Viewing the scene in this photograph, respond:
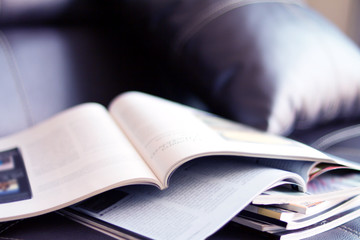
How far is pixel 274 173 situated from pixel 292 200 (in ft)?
0.12

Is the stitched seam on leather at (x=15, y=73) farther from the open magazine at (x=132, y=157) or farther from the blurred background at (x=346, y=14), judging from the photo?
the blurred background at (x=346, y=14)

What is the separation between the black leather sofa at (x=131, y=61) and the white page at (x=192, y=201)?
9.3 inches

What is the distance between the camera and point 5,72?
0.86m

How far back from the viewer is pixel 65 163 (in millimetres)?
527

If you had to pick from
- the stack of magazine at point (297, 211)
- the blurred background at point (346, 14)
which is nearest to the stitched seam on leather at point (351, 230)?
the stack of magazine at point (297, 211)

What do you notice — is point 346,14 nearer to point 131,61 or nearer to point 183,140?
point 131,61

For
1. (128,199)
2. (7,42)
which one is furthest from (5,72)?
(128,199)

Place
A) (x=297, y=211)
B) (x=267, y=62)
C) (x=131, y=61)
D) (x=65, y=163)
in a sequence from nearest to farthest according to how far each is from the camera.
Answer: (x=297, y=211)
(x=65, y=163)
(x=267, y=62)
(x=131, y=61)

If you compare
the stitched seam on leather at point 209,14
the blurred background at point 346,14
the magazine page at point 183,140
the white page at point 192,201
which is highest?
the blurred background at point 346,14

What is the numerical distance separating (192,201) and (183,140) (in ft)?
0.26

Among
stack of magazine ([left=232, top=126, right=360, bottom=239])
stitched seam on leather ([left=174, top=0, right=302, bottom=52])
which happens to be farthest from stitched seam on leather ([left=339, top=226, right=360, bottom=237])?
stitched seam on leather ([left=174, top=0, right=302, bottom=52])

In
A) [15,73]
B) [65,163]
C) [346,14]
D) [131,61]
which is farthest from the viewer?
[346,14]

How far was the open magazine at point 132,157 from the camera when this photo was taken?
0.43 meters

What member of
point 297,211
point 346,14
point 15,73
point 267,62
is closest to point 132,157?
point 297,211
